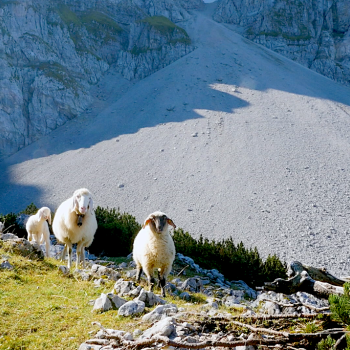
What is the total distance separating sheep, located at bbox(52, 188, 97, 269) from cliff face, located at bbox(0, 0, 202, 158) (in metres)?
50.8

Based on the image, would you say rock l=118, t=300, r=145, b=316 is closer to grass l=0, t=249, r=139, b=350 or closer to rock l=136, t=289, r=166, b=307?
grass l=0, t=249, r=139, b=350

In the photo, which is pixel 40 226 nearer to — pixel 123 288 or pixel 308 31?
pixel 123 288

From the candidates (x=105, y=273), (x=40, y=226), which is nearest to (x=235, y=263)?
(x=40, y=226)

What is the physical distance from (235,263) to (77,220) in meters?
9.19

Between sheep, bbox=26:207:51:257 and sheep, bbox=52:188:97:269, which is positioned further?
sheep, bbox=26:207:51:257

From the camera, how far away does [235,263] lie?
1555 cm

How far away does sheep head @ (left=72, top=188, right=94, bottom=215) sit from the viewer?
812 centimetres

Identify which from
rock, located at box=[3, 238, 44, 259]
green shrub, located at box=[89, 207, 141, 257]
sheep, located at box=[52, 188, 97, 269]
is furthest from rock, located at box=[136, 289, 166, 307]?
green shrub, located at box=[89, 207, 141, 257]

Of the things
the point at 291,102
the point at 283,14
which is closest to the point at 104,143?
the point at 291,102

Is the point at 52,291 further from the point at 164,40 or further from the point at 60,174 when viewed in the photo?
the point at 164,40

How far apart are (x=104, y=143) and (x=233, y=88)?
26.1 metres

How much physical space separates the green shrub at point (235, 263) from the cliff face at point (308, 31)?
79923 mm

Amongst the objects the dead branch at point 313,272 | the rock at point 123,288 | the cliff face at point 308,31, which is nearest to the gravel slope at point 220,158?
the dead branch at point 313,272

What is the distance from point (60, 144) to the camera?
2046 inches
